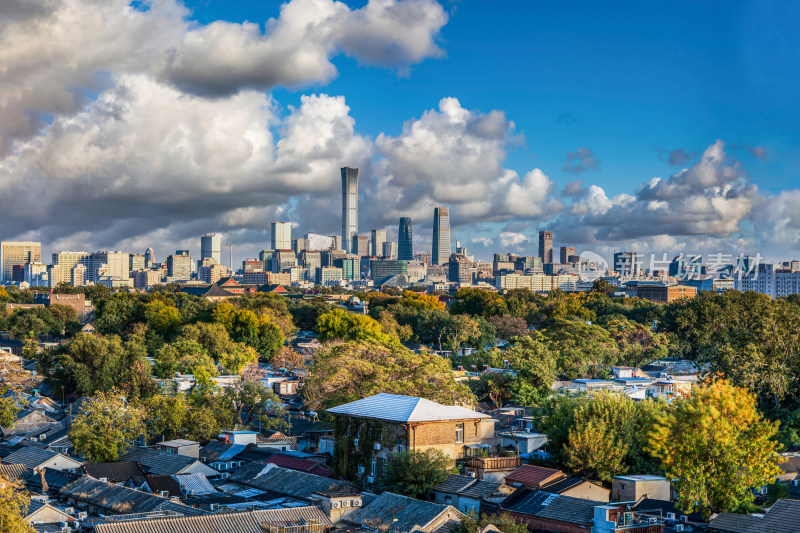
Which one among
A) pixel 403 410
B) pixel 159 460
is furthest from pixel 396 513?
pixel 159 460

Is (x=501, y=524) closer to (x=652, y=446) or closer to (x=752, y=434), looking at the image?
(x=652, y=446)

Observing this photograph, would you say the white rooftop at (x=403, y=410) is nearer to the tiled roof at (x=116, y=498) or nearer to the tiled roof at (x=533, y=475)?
the tiled roof at (x=533, y=475)

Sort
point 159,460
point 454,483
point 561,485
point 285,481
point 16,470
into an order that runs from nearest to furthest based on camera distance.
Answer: point 561,485
point 454,483
point 285,481
point 16,470
point 159,460

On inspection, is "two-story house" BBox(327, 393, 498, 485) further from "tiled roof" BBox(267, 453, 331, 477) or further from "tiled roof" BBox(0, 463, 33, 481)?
"tiled roof" BBox(0, 463, 33, 481)

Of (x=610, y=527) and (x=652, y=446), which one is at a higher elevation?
(x=652, y=446)

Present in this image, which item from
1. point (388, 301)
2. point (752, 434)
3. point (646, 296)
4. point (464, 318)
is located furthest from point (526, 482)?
point (646, 296)

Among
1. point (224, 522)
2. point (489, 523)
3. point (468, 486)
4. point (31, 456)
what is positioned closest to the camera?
point (489, 523)

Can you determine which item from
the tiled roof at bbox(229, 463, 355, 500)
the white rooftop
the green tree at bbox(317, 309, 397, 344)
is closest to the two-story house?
the white rooftop

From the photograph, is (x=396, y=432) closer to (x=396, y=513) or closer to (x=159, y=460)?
(x=396, y=513)
